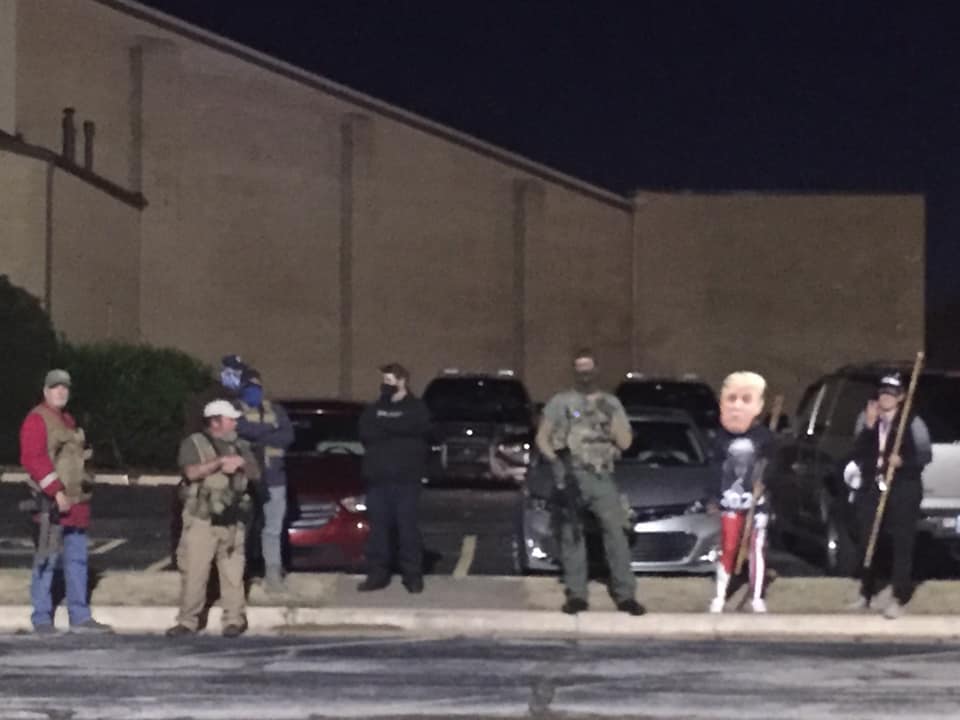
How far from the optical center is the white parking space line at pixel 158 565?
1753cm

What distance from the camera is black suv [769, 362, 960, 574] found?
16438 millimetres

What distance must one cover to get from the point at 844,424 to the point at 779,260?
24.1 m

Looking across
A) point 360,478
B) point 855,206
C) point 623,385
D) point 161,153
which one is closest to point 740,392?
point 360,478

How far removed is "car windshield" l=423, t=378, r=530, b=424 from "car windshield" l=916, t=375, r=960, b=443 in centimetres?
1194

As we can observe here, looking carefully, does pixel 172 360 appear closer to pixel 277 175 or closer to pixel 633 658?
pixel 277 175

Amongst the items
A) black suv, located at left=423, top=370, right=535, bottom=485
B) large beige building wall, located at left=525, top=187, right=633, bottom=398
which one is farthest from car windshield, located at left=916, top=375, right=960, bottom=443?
large beige building wall, located at left=525, top=187, right=633, bottom=398

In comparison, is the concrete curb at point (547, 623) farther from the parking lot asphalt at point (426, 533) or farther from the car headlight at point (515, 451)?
the car headlight at point (515, 451)

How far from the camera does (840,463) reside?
17031 millimetres

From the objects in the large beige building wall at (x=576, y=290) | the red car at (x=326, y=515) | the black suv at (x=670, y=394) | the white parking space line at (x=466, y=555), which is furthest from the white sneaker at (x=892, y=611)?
the large beige building wall at (x=576, y=290)

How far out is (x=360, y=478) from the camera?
16.6 meters

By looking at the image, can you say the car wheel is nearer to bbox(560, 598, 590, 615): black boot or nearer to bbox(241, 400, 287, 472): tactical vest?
bbox(560, 598, 590, 615): black boot

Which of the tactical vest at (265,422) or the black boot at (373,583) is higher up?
the tactical vest at (265,422)

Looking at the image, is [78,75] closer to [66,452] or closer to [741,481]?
[66,452]

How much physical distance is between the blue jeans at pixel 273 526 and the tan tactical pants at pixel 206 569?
0.92m
